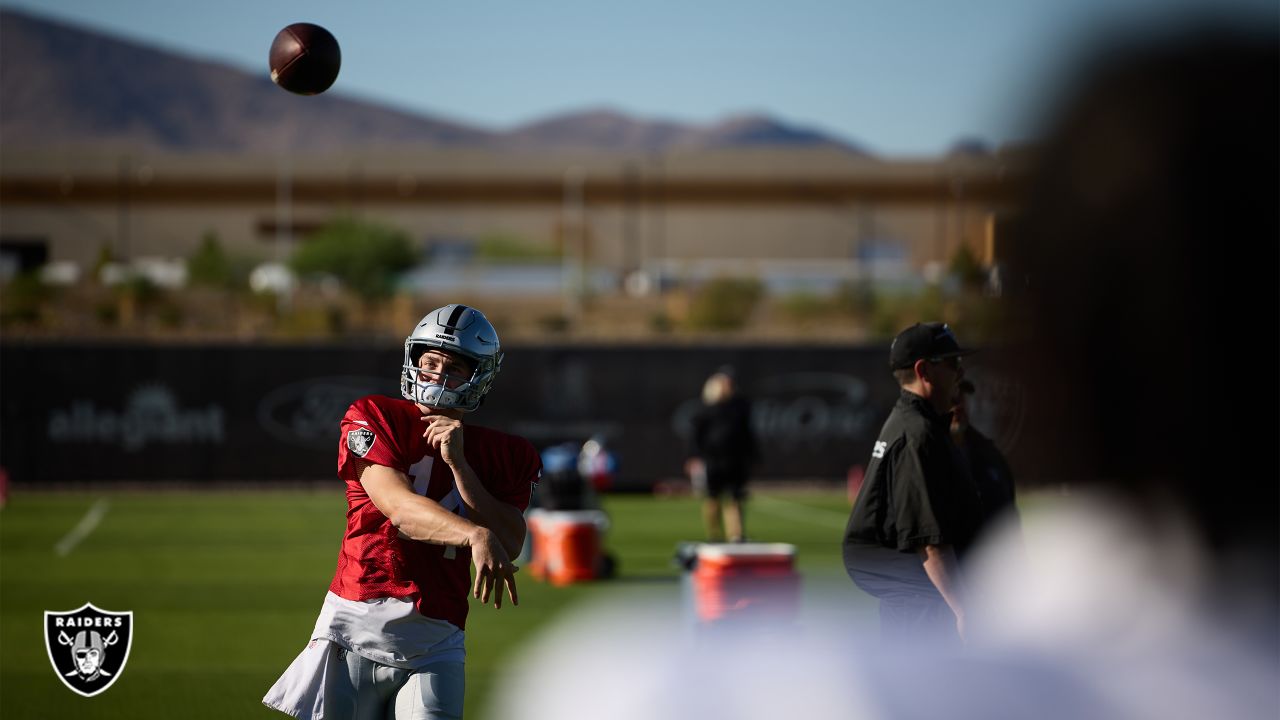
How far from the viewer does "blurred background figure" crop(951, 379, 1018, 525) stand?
6.18m

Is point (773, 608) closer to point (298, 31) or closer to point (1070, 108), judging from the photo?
point (298, 31)

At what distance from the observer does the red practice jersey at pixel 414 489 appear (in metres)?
4.54

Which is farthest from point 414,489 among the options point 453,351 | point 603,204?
point 603,204

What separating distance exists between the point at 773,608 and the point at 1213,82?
5.35 m

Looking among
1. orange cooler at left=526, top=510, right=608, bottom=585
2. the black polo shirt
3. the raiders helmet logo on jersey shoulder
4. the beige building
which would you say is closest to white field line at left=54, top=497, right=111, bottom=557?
orange cooler at left=526, top=510, right=608, bottom=585

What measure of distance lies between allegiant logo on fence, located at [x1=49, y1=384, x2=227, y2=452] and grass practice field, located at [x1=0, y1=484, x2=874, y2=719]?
171 cm

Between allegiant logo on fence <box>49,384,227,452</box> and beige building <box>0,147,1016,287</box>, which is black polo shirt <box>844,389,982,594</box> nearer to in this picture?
allegiant logo on fence <box>49,384,227,452</box>

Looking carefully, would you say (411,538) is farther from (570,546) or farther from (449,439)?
(570,546)

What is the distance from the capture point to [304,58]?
6.00m

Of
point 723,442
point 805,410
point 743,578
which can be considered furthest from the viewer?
point 805,410

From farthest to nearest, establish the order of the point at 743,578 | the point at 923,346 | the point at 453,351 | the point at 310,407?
the point at 310,407, the point at 743,578, the point at 923,346, the point at 453,351

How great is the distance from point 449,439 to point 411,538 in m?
0.36

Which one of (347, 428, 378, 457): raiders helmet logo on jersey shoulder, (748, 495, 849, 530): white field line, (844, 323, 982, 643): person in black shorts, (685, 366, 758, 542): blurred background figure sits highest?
(347, 428, 378, 457): raiders helmet logo on jersey shoulder

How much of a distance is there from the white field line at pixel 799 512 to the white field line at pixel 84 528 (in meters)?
10.4
